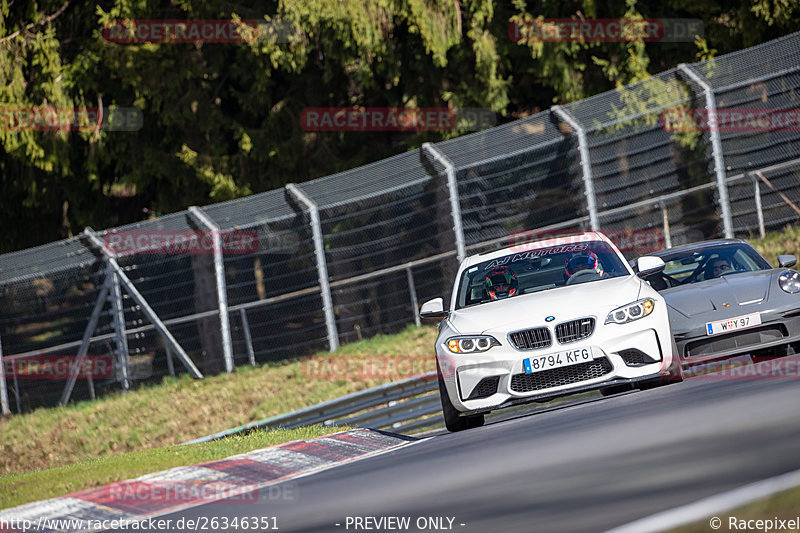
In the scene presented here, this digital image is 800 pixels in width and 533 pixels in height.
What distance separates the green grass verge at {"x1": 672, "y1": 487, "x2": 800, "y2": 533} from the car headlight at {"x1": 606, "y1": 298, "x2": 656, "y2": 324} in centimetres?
420

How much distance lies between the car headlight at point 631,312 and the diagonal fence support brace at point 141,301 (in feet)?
37.4

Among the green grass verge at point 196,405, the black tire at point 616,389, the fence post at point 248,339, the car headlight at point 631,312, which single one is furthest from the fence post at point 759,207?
the car headlight at point 631,312

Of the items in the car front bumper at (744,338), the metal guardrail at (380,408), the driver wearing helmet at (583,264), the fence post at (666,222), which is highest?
the fence post at (666,222)

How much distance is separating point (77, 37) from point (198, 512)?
1783cm

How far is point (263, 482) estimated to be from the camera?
8.19 meters

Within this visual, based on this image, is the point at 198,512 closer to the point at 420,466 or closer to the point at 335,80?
the point at 420,466

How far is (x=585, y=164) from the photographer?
17.5 m

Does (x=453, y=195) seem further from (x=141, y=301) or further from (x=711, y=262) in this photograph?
(x=711, y=262)

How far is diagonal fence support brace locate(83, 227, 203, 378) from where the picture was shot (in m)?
18.8

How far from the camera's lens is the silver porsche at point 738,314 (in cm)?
964

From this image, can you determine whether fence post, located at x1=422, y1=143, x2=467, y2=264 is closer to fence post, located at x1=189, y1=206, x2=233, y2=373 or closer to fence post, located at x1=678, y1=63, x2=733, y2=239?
fence post, located at x1=189, y1=206, x2=233, y2=373

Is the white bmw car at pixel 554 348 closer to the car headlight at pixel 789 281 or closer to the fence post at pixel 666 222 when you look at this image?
the car headlight at pixel 789 281

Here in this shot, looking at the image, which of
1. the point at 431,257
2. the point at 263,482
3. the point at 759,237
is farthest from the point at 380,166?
the point at 263,482

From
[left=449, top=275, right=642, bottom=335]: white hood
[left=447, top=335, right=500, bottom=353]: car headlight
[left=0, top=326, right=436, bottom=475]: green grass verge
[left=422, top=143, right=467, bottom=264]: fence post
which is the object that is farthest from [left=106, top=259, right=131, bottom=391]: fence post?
[left=447, top=335, right=500, bottom=353]: car headlight
